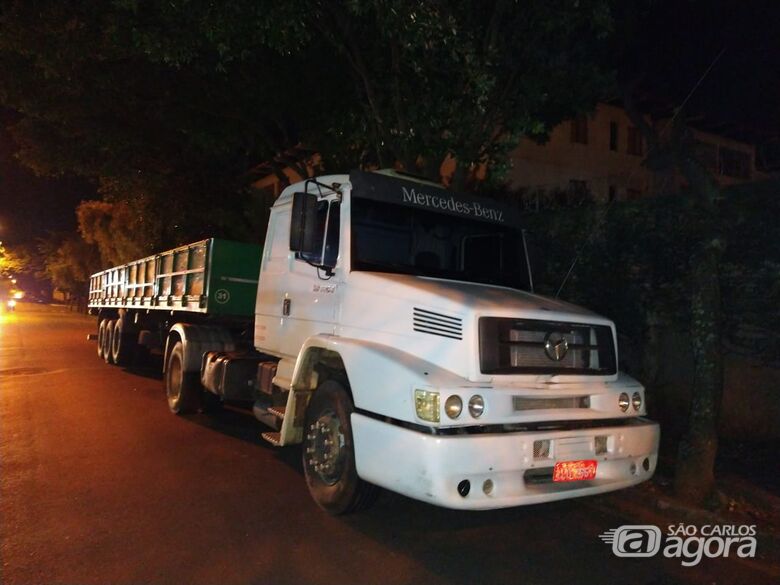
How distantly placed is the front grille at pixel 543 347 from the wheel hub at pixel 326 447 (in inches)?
53.1

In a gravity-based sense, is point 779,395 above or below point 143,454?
above

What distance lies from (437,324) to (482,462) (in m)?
0.99

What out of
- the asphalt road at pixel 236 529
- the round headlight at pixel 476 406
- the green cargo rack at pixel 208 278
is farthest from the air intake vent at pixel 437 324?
the green cargo rack at pixel 208 278

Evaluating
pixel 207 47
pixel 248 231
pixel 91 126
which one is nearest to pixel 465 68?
pixel 207 47

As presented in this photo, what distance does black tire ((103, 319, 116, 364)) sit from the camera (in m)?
14.0

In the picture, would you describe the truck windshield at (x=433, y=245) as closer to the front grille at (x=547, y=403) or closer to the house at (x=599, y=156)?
the front grille at (x=547, y=403)

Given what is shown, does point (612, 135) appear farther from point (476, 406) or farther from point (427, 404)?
point (427, 404)

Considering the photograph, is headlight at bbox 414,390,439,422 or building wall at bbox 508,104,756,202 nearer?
headlight at bbox 414,390,439,422

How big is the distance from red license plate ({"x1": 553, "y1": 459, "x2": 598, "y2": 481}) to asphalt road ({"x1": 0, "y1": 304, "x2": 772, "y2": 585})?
1.90ft

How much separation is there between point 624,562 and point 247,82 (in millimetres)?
10354

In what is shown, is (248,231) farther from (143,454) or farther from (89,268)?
(89,268)

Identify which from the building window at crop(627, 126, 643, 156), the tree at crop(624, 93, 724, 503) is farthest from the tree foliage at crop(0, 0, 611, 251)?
the building window at crop(627, 126, 643, 156)

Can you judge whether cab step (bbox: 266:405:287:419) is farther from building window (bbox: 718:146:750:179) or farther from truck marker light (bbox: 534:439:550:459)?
building window (bbox: 718:146:750:179)

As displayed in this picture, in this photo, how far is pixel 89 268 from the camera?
134 ft
